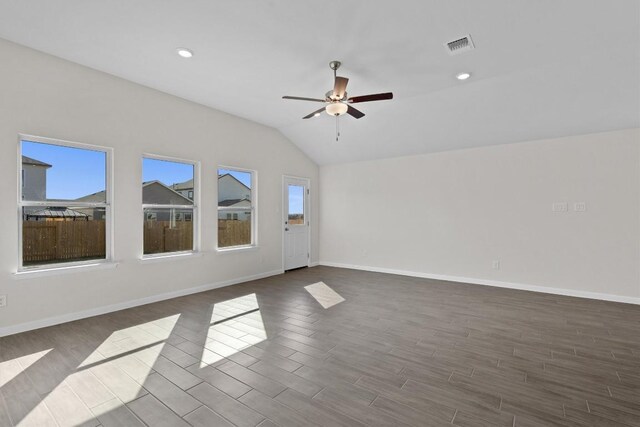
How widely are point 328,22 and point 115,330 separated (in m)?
3.89

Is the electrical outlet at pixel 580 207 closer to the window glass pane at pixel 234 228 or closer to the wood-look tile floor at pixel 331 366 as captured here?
the wood-look tile floor at pixel 331 366

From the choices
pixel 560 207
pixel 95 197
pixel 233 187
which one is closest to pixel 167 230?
pixel 95 197

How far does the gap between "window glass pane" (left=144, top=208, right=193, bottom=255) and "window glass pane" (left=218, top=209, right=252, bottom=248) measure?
1.85 feet

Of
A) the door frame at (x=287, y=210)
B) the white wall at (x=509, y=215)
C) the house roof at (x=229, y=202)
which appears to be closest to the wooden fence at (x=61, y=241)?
the house roof at (x=229, y=202)

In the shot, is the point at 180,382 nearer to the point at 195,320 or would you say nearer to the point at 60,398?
the point at 60,398

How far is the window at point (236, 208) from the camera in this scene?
544cm

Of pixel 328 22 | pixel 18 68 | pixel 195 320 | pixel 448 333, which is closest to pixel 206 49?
pixel 328 22

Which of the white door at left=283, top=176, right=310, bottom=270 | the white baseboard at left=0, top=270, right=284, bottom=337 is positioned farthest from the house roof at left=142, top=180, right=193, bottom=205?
the white door at left=283, top=176, right=310, bottom=270

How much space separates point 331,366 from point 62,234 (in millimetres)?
3564

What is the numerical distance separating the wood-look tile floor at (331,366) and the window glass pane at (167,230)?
34.4 inches

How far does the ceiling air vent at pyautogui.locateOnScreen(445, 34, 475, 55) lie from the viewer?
10.1 ft

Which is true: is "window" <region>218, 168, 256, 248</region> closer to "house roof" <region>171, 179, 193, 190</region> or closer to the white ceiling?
"house roof" <region>171, 179, 193, 190</region>

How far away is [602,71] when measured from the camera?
141 inches

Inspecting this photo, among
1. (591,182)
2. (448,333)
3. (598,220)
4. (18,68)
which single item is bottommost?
(448,333)
